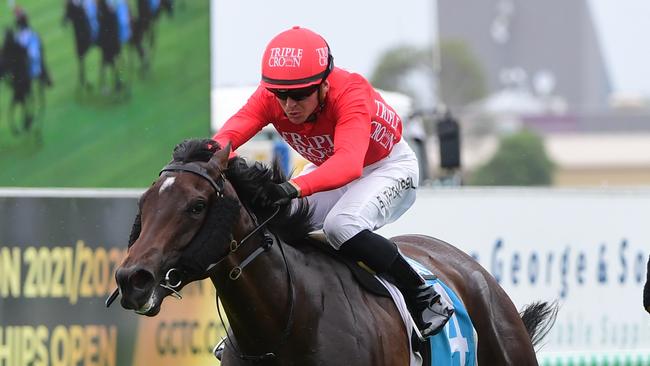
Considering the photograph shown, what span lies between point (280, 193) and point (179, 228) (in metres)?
0.60

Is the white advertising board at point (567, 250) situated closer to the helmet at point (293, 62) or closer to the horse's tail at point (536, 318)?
the horse's tail at point (536, 318)

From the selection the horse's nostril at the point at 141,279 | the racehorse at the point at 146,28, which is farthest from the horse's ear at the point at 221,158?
the racehorse at the point at 146,28

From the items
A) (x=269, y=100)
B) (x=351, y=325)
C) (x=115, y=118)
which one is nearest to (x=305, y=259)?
(x=351, y=325)

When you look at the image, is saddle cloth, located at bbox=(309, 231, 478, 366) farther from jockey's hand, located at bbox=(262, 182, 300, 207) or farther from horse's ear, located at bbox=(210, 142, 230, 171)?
horse's ear, located at bbox=(210, 142, 230, 171)

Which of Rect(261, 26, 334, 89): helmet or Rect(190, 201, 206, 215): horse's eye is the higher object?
Rect(261, 26, 334, 89): helmet

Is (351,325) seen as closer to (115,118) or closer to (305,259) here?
(305,259)

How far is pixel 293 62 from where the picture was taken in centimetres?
548

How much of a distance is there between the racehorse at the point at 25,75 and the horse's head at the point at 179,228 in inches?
159

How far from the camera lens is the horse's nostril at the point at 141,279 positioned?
4.65 m

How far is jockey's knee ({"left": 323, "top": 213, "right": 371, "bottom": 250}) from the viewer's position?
5.73m

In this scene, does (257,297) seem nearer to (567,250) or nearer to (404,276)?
(404,276)

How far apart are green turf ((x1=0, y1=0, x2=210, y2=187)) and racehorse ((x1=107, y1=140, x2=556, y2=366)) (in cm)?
361

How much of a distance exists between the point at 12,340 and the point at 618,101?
53049mm

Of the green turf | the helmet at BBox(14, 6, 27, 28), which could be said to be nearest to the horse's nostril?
the green turf
